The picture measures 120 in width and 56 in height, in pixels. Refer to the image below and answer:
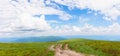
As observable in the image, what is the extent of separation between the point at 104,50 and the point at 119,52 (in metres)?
6.02

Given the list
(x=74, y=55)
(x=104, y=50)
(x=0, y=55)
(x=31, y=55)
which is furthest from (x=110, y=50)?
(x=0, y=55)

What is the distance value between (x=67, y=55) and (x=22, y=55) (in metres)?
18.1

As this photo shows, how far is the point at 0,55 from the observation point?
80438 mm

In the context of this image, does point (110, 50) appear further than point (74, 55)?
Yes

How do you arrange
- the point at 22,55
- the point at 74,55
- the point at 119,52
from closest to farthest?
the point at 74,55, the point at 119,52, the point at 22,55

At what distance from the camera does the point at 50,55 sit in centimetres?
6944

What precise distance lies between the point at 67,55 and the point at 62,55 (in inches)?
62.0

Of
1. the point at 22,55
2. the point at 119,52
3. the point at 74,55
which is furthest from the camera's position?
the point at 22,55

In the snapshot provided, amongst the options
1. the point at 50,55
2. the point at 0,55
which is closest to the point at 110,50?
the point at 50,55

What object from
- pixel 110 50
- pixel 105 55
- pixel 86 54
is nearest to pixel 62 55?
pixel 86 54

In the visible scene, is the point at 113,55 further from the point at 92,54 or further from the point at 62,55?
the point at 62,55

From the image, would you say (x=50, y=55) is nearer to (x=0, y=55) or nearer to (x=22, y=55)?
(x=22, y=55)

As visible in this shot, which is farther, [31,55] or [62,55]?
[31,55]

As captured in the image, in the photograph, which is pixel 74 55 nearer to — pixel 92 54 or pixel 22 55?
pixel 92 54
